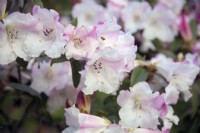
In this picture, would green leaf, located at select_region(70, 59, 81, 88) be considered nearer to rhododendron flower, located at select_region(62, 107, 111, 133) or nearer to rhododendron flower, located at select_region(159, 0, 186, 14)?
rhododendron flower, located at select_region(62, 107, 111, 133)

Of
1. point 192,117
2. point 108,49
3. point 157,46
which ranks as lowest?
point 192,117

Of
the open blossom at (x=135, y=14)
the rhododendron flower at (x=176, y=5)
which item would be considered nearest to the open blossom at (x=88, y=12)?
the open blossom at (x=135, y=14)

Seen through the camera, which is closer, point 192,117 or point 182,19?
point 192,117

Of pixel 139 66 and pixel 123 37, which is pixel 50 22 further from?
pixel 139 66

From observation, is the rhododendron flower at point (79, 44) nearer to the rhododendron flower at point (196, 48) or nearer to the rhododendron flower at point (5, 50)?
the rhododendron flower at point (5, 50)

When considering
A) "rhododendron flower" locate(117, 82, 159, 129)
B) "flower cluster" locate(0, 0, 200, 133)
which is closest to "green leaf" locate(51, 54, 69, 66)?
"flower cluster" locate(0, 0, 200, 133)

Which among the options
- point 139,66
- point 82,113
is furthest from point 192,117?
point 82,113
